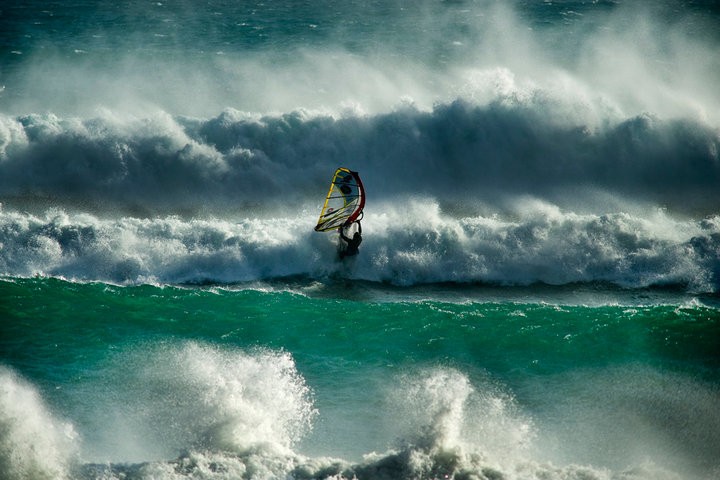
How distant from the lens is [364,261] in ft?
68.0

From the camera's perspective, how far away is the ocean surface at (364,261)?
14.9 m

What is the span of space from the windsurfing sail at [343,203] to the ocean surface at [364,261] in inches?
34.7

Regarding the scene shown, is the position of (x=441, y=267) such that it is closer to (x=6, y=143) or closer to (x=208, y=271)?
(x=208, y=271)

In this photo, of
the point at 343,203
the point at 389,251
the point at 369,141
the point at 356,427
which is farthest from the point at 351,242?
the point at 369,141

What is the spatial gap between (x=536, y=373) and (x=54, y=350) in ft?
36.4

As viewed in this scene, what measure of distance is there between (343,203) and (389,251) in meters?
1.87

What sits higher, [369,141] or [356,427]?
[369,141]

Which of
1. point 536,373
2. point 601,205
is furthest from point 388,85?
point 536,373

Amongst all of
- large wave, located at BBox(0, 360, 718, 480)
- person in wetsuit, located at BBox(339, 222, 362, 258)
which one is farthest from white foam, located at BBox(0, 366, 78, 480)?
person in wetsuit, located at BBox(339, 222, 362, 258)

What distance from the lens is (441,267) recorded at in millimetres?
20656

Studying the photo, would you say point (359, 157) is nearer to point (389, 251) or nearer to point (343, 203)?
point (343, 203)

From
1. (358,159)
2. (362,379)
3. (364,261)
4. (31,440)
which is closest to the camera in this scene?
(31,440)

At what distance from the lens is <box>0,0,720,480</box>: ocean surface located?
14.9 metres

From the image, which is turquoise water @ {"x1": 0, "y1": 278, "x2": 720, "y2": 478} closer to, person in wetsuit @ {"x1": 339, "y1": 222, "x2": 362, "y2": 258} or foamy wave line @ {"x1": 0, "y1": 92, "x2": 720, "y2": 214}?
person in wetsuit @ {"x1": 339, "y1": 222, "x2": 362, "y2": 258}
